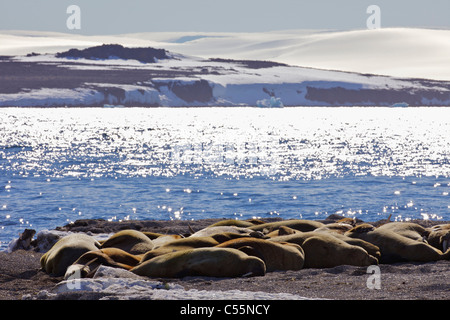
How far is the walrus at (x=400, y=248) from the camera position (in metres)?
13.3

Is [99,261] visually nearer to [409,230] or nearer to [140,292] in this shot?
[140,292]

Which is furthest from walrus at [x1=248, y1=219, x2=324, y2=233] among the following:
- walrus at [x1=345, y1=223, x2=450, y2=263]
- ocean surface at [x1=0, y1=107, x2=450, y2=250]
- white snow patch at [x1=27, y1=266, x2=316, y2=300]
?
ocean surface at [x1=0, y1=107, x2=450, y2=250]

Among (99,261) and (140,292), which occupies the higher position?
(140,292)

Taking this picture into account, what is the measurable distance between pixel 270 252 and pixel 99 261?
279 centimetres

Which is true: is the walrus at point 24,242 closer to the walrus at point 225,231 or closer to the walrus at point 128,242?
the walrus at point 128,242

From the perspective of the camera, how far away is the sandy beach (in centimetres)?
939

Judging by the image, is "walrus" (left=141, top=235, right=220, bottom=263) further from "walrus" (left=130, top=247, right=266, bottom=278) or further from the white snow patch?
the white snow patch

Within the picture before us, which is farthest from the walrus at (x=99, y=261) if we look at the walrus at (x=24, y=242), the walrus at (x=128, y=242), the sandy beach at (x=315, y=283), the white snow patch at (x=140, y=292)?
the walrus at (x=24, y=242)

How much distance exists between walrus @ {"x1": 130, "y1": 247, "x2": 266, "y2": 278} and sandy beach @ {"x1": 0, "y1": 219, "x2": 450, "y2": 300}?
0.22 meters

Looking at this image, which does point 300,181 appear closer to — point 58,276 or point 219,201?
point 219,201

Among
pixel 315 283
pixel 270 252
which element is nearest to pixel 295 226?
pixel 270 252

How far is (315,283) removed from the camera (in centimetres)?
1067
